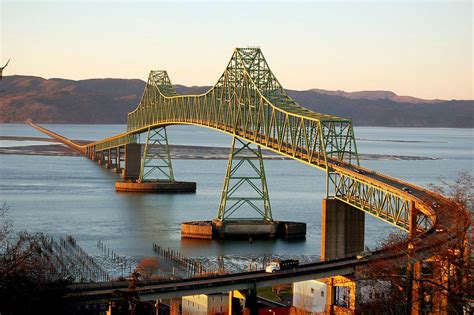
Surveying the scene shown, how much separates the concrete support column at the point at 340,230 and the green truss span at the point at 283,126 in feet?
2.28

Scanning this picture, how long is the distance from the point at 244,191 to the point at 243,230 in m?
31.1

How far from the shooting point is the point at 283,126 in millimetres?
60781

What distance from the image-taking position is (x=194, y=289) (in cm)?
3375

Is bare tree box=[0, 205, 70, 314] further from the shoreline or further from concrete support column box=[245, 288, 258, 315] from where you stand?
the shoreline

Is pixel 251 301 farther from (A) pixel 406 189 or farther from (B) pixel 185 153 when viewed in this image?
(B) pixel 185 153

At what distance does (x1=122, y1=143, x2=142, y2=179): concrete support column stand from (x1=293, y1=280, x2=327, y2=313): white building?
69857 mm

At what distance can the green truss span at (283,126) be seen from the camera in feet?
155

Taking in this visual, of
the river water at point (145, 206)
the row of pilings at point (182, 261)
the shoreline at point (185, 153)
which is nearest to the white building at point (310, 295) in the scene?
the row of pilings at point (182, 261)

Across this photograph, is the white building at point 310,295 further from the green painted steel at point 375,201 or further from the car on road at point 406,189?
the car on road at point 406,189

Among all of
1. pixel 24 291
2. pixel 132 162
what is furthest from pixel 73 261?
pixel 132 162

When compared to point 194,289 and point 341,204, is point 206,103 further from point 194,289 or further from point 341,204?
point 194,289

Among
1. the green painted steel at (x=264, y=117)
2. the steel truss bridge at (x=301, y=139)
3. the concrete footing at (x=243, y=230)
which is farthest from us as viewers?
the concrete footing at (x=243, y=230)

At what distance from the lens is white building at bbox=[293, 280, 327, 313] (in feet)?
128

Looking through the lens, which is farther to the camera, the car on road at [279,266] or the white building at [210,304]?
the car on road at [279,266]
